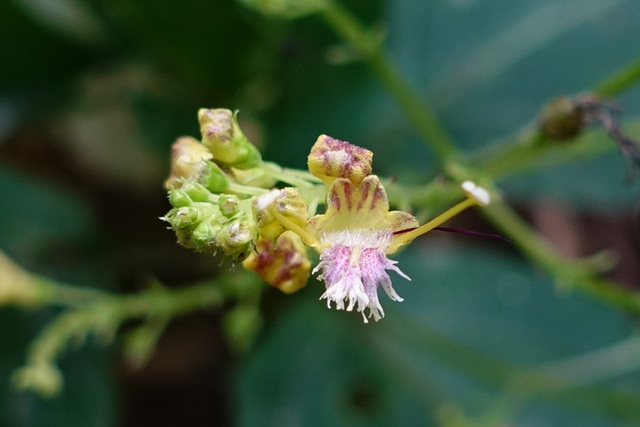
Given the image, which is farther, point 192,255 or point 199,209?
point 192,255

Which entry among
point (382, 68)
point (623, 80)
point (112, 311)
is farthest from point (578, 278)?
point (112, 311)

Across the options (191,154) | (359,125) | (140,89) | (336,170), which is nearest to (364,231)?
(336,170)

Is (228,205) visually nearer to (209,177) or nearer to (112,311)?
(209,177)

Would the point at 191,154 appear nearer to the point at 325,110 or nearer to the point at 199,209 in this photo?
the point at 199,209

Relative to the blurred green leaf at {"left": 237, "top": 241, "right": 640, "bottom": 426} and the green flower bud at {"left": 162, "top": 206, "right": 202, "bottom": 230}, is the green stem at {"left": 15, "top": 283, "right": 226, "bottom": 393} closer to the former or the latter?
the blurred green leaf at {"left": 237, "top": 241, "right": 640, "bottom": 426}

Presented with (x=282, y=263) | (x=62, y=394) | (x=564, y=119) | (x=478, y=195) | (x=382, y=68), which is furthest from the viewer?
(x=62, y=394)

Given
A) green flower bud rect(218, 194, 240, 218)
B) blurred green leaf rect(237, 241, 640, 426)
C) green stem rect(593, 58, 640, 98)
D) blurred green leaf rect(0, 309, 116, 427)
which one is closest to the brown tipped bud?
green stem rect(593, 58, 640, 98)
